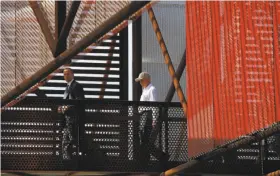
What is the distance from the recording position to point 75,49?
16.5m

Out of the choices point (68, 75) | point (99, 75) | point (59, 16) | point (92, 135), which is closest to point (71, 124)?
point (92, 135)

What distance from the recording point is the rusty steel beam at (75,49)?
15406 mm

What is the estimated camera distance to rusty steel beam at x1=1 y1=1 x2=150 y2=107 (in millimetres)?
15406

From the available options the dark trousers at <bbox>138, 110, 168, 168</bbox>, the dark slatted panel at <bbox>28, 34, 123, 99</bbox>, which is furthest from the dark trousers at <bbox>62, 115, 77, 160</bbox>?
the dark slatted panel at <bbox>28, 34, 123, 99</bbox>

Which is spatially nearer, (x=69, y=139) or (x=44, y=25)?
(x=44, y=25)

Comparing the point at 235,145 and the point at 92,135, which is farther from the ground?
the point at 235,145

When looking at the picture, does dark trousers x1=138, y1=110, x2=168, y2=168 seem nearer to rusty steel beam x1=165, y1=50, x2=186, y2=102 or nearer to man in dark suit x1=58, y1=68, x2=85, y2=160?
man in dark suit x1=58, y1=68, x2=85, y2=160

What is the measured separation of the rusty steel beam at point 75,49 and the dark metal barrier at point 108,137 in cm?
665

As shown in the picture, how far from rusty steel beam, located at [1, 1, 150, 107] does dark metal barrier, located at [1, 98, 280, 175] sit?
6.65 meters

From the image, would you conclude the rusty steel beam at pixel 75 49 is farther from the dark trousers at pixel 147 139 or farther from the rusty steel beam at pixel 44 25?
the dark trousers at pixel 147 139

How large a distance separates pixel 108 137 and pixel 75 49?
25.4ft

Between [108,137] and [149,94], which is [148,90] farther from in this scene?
[108,137]

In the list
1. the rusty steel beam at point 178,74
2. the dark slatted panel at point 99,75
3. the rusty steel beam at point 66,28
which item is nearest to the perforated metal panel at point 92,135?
the rusty steel beam at point 178,74

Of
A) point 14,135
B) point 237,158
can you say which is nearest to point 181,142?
point 237,158
